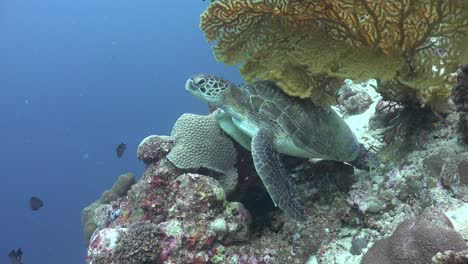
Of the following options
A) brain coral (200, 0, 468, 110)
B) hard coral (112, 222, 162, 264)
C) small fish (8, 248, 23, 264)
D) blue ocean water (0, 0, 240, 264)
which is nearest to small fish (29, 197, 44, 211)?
small fish (8, 248, 23, 264)

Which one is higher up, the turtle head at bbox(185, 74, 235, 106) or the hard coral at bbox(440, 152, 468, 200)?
Answer: the turtle head at bbox(185, 74, 235, 106)

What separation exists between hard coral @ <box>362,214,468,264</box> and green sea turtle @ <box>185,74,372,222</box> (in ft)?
5.62

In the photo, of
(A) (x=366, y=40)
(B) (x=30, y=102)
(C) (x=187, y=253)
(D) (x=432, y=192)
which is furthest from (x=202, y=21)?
(B) (x=30, y=102)

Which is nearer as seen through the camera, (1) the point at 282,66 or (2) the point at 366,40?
(2) the point at 366,40

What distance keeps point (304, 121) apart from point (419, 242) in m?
2.16

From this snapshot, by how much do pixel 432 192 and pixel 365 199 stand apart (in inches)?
27.6

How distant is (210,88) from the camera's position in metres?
4.86

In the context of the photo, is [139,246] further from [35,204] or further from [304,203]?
[35,204]

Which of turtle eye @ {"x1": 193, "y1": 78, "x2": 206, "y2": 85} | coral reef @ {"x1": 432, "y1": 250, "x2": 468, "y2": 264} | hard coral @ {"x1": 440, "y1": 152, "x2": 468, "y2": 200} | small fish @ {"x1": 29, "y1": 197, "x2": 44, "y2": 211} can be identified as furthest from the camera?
small fish @ {"x1": 29, "y1": 197, "x2": 44, "y2": 211}

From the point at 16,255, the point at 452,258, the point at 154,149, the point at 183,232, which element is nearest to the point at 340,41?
the point at 452,258

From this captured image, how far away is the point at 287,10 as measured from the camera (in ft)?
12.8

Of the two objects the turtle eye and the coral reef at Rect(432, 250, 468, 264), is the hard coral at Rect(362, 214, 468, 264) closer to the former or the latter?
the coral reef at Rect(432, 250, 468, 264)

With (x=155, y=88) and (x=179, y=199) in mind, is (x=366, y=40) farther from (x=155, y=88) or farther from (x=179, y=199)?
(x=155, y=88)

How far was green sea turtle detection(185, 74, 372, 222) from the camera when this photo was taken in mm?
4617
